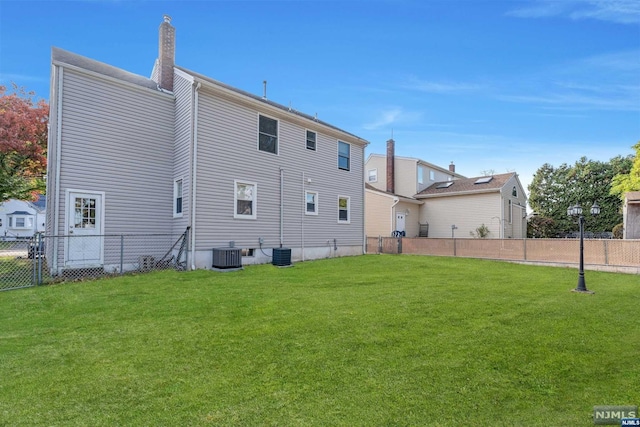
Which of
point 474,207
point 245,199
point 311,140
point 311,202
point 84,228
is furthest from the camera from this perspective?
point 474,207

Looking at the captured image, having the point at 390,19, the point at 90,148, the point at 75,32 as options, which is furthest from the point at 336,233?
the point at 75,32

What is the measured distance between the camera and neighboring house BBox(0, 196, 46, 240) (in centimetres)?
2985

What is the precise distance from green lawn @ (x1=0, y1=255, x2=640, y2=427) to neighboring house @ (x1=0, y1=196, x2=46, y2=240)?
32158 mm

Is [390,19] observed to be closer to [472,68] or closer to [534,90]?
[472,68]

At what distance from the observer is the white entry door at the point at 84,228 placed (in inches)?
353

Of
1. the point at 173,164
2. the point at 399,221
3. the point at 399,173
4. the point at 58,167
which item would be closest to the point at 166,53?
the point at 173,164

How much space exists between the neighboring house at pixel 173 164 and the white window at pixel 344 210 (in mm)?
1674

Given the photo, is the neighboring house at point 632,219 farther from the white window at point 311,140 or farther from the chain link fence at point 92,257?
the chain link fence at point 92,257

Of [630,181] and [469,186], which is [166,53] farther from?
[630,181]

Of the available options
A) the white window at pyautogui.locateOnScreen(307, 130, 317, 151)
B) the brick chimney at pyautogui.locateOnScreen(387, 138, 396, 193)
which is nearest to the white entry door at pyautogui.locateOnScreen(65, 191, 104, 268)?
the white window at pyautogui.locateOnScreen(307, 130, 317, 151)

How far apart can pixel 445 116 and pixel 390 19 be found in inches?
401

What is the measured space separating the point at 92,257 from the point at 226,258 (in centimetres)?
377

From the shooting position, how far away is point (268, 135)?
40.9ft

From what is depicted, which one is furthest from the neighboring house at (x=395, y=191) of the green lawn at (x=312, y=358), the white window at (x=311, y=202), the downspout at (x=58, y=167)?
the downspout at (x=58, y=167)
